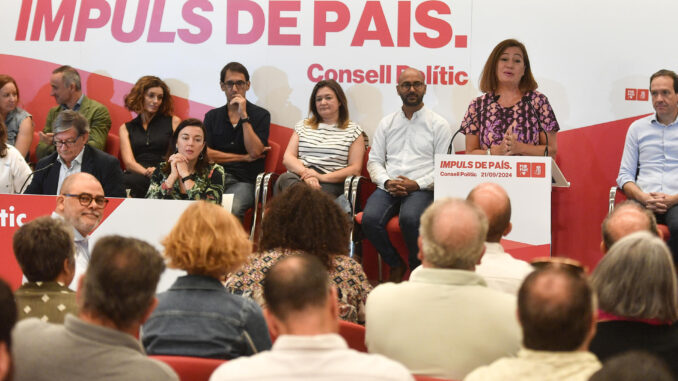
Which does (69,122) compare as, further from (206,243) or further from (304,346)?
(304,346)

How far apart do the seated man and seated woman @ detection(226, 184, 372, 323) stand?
2.65 ft

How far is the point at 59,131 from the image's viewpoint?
5.46m

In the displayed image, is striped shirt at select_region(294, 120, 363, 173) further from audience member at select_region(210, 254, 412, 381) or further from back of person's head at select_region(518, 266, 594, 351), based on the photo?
back of person's head at select_region(518, 266, 594, 351)

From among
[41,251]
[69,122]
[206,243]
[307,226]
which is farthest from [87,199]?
[206,243]

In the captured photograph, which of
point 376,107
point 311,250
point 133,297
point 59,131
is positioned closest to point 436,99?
point 376,107

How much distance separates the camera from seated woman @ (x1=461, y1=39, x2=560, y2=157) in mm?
5957

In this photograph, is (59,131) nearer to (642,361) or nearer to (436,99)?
(436,99)

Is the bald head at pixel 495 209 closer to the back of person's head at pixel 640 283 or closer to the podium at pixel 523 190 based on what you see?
the back of person's head at pixel 640 283

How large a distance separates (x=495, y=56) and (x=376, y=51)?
1.06 meters

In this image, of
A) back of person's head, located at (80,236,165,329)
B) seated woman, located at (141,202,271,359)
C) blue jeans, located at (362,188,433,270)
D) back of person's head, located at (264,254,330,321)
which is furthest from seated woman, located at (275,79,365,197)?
back of person's head, located at (264,254,330,321)

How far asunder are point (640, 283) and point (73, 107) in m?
5.61

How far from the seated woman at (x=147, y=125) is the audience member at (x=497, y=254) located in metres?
A: 3.74

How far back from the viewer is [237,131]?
21.7 feet

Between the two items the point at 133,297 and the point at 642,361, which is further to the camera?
the point at 133,297
